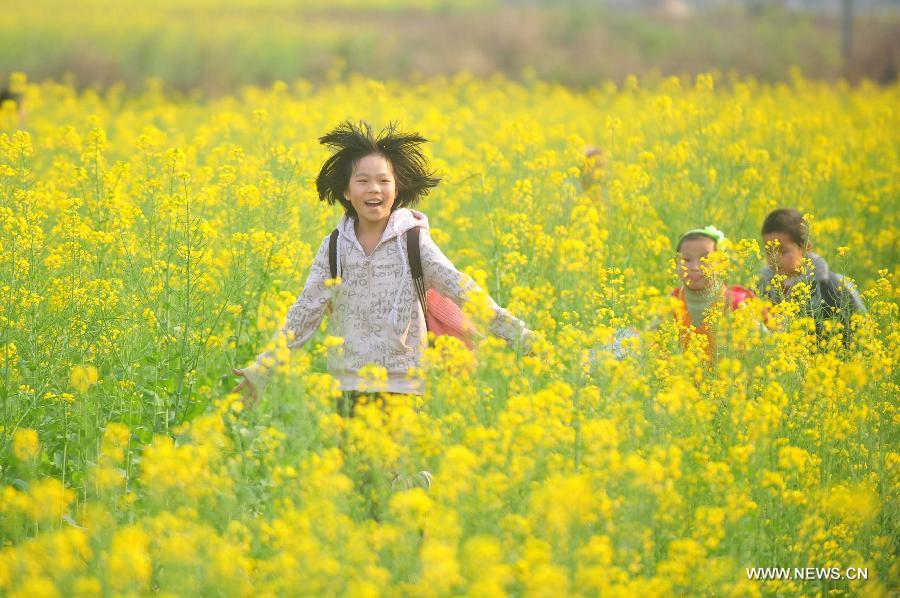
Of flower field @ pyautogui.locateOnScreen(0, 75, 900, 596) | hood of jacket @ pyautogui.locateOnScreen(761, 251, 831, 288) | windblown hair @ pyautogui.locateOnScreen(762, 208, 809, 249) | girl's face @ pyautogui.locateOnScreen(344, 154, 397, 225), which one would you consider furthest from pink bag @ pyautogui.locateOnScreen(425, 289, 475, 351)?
windblown hair @ pyautogui.locateOnScreen(762, 208, 809, 249)

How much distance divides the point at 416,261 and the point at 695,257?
171 centimetres

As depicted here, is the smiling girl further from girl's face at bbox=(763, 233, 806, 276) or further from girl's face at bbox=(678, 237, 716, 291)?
girl's face at bbox=(763, 233, 806, 276)

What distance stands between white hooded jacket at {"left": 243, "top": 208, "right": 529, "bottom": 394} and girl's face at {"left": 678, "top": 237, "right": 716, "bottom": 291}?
1.49m

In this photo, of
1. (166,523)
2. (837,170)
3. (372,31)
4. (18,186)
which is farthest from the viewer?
(372,31)

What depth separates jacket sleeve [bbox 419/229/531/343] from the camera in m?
4.43

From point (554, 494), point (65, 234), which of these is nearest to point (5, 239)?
point (65, 234)

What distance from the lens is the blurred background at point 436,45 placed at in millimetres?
24781

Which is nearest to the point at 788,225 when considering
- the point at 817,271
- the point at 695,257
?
the point at 817,271

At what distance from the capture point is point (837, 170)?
374 inches

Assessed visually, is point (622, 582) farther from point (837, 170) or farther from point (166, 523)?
point (837, 170)

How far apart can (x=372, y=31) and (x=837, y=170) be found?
865 inches

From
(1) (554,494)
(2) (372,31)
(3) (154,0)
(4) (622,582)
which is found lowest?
(4) (622,582)

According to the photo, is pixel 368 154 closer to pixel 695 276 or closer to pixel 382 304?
pixel 382 304

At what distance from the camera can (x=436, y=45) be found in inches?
1113
